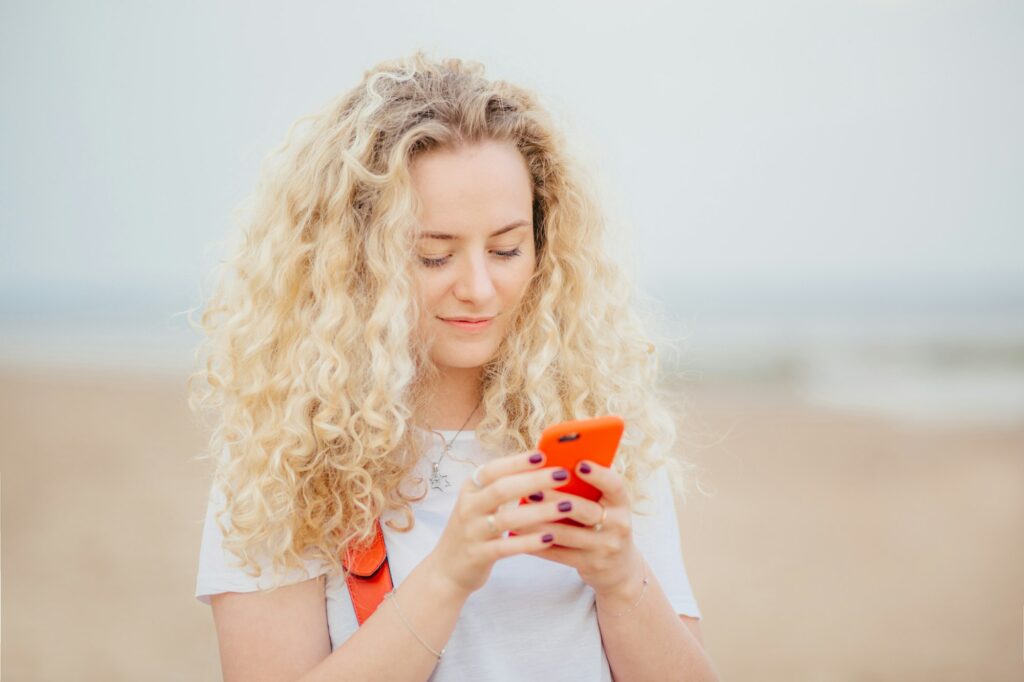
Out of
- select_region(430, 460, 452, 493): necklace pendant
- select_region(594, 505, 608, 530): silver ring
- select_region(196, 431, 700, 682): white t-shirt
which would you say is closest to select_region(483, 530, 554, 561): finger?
select_region(594, 505, 608, 530): silver ring

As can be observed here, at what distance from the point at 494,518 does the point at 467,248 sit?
716 mm

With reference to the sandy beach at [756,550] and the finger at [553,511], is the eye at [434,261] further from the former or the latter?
the sandy beach at [756,550]

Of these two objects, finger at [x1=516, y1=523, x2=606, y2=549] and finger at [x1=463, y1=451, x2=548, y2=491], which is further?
finger at [x1=516, y1=523, x2=606, y2=549]

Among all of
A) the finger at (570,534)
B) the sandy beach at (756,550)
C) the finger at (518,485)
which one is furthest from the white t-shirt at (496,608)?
the sandy beach at (756,550)

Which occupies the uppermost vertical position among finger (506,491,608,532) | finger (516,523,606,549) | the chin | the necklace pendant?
the chin

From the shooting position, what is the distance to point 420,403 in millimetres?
2553

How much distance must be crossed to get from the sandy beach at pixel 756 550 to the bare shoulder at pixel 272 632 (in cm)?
325

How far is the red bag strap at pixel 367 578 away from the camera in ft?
7.34

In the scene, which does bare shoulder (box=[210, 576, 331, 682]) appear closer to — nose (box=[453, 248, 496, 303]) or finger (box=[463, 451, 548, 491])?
finger (box=[463, 451, 548, 491])

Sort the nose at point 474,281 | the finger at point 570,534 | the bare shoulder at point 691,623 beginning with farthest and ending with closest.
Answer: the bare shoulder at point 691,623 < the nose at point 474,281 < the finger at point 570,534

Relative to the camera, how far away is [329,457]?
7.86 ft

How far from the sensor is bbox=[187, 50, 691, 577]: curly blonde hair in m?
2.36

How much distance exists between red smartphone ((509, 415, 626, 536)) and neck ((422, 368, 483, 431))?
581mm

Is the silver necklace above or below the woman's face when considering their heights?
below
